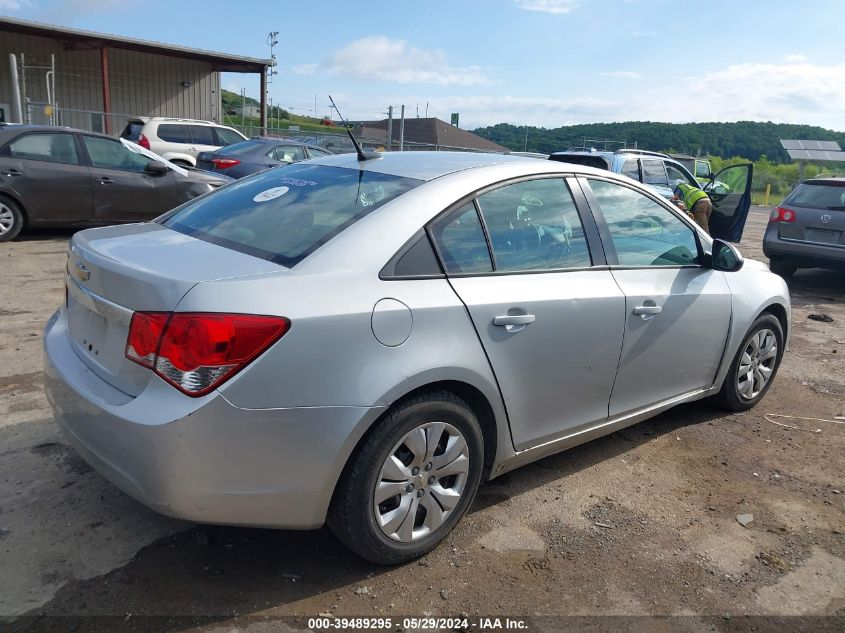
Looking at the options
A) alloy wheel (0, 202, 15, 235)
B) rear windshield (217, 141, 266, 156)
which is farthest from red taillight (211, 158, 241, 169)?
alloy wheel (0, 202, 15, 235)

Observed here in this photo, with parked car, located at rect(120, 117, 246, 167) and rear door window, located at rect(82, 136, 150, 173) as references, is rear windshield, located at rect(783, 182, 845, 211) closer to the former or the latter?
rear door window, located at rect(82, 136, 150, 173)

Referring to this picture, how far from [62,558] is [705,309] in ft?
11.3

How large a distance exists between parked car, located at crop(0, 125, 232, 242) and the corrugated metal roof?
48.1ft

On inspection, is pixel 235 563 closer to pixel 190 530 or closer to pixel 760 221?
pixel 190 530

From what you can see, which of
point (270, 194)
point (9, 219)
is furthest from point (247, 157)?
point (270, 194)

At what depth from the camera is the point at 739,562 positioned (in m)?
3.04

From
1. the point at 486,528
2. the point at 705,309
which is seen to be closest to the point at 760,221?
the point at 705,309

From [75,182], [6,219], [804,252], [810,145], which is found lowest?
[6,219]

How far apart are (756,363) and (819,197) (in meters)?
6.35

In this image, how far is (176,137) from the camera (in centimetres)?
1695

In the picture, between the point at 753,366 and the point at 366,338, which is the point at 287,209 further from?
the point at 753,366

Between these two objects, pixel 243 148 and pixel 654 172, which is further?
pixel 243 148

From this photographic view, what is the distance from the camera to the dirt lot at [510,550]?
8.45 ft

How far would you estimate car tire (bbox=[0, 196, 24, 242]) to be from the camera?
345 inches
